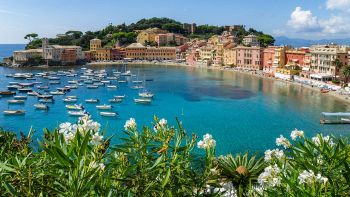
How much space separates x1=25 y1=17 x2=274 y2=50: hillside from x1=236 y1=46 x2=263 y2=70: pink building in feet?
51.9

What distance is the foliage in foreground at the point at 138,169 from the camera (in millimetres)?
2602

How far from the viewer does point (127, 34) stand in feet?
283

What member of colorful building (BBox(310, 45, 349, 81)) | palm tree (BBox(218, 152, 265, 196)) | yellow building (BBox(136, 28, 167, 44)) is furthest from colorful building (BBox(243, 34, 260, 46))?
palm tree (BBox(218, 152, 265, 196))

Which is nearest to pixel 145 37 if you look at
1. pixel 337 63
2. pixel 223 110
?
pixel 337 63

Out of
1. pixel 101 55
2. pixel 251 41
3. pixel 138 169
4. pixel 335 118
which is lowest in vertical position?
pixel 335 118

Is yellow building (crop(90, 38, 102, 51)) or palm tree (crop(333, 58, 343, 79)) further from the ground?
yellow building (crop(90, 38, 102, 51))

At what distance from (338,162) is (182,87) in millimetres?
38415

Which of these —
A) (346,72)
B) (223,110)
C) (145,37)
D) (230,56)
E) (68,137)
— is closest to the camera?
(68,137)

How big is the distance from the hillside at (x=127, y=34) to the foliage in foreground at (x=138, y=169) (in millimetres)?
70733

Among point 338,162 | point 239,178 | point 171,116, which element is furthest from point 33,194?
point 171,116

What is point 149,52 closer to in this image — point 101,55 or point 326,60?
point 101,55

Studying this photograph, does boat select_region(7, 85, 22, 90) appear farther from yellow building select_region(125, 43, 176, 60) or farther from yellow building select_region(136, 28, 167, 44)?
yellow building select_region(136, 28, 167, 44)

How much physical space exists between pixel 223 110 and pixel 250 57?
29.1 meters

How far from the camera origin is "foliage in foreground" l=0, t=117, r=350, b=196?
2.60 m
